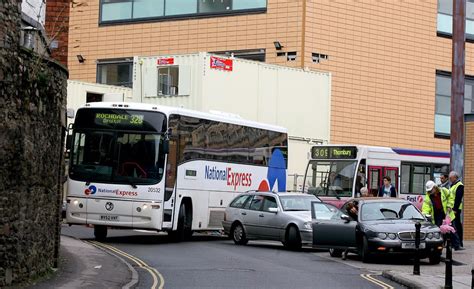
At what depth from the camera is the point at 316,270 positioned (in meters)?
18.4

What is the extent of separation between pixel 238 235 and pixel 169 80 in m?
12.3

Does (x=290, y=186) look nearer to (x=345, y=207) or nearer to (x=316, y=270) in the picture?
(x=345, y=207)

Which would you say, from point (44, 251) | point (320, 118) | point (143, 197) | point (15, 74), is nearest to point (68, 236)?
point (143, 197)

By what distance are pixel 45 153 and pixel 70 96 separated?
2417 cm

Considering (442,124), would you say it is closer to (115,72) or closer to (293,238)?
(115,72)

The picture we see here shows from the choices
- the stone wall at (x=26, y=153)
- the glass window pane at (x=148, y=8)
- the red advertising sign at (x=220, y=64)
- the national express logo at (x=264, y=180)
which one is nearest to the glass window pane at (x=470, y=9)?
the glass window pane at (x=148, y=8)

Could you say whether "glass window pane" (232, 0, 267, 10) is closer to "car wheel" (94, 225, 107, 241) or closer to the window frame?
the window frame

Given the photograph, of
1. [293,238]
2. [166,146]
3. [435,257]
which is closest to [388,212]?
[435,257]

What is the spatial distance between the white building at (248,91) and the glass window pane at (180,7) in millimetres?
8752

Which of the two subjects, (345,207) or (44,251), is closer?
(44,251)

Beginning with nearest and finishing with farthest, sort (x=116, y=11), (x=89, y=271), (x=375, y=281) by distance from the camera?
(x=375, y=281) < (x=89, y=271) < (x=116, y=11)

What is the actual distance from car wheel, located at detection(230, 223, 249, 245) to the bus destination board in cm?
718

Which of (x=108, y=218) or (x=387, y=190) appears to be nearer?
(x=108, y=218)

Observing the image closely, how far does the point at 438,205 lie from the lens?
21.8 metres
